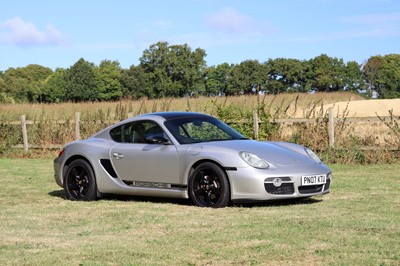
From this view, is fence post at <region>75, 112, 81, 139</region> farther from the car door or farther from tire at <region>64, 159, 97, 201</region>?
the car door

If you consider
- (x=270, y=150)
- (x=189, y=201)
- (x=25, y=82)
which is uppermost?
(x=25, y=82)

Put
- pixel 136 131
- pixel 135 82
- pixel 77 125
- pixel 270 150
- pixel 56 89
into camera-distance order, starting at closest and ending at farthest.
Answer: pixel 270 150 < pixel 136 131 < pixel 77 125 < pixel 56 89 < pixel 135 82

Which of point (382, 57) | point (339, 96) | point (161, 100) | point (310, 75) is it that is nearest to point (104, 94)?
point (310, 75)

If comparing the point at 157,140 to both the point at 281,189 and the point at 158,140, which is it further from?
the point at 281,189

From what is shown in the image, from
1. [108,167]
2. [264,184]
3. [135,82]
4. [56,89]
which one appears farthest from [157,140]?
[135,82]

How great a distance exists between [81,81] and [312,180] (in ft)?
333

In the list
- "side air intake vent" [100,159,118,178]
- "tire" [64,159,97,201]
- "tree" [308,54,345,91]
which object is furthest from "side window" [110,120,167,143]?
"tree" [308,54,345,91]

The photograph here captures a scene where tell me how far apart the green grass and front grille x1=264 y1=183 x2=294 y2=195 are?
0.71 feet

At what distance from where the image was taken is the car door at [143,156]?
1070 cm

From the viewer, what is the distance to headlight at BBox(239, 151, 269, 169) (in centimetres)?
1005

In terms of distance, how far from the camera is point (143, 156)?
36.0 ft

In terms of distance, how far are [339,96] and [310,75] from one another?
3076 inches

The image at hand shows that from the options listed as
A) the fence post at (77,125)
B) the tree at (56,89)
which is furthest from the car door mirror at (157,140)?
the tree at (56,89)

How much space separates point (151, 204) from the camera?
1078cm
